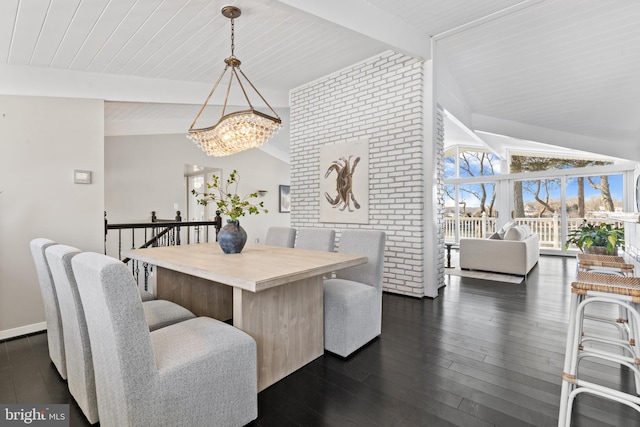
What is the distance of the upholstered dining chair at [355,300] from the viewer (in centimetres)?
226

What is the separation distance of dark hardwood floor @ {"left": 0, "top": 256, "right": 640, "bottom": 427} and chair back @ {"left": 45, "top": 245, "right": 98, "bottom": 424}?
150mm

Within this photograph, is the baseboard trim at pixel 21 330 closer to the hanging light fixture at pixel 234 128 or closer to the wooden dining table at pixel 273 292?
the wooden dining table at pixel 273 292

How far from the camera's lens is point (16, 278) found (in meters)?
2.73

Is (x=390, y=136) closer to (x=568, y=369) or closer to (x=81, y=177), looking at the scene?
(x=568, y=369)

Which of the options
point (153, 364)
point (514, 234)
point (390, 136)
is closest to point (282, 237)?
point (390, 136)

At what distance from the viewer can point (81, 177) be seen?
302 centimetres

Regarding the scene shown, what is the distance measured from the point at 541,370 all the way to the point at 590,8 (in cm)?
342

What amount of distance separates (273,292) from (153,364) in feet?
2.62

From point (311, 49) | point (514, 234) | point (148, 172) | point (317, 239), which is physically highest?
point (311, 49)

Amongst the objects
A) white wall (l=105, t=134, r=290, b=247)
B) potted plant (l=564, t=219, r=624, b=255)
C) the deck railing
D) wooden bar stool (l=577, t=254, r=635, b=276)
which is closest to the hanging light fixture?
wooden bar stool (l=577, t=254, r=635, b=276)

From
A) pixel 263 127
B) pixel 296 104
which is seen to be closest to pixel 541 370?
pixel 263 127

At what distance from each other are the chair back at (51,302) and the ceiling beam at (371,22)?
231 centimetres

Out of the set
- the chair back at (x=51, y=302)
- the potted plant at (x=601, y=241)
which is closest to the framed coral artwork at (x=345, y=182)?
the potted plant at (x=601, y=241)

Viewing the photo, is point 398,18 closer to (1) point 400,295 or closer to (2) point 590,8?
(2) point 590,8
